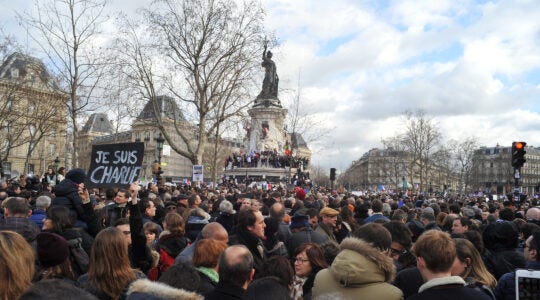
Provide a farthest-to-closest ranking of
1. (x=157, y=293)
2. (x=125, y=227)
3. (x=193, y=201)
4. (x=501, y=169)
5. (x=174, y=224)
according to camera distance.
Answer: (x=501, y=169), (x=193, y=201), (x=174, y=224), (x=125, y=227), (x=157, y=293)

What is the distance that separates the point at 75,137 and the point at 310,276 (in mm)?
20882

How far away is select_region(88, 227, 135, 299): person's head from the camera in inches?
146

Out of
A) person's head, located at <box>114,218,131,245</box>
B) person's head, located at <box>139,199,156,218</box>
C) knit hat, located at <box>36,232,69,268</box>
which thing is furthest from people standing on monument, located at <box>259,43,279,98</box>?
knit hat, located at <box>36,232,69,268</box>

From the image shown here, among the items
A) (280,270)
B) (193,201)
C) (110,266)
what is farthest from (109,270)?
(193,201)

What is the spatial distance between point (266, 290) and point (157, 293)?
107 centimetres

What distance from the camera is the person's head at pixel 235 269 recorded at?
11.7 feet

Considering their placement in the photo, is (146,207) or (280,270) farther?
→ (146,207)

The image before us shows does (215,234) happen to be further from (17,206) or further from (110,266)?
(17,206)

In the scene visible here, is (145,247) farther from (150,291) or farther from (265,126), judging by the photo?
(265,126)

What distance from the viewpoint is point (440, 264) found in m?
3.30

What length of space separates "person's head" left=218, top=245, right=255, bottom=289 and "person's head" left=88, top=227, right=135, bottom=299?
30.5 inches

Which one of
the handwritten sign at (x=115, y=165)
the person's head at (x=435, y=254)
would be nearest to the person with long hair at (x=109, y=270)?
the person's head at (x=435, y=254)

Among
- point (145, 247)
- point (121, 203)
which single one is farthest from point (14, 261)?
point (121, 203)

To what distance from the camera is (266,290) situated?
3.54 metres
